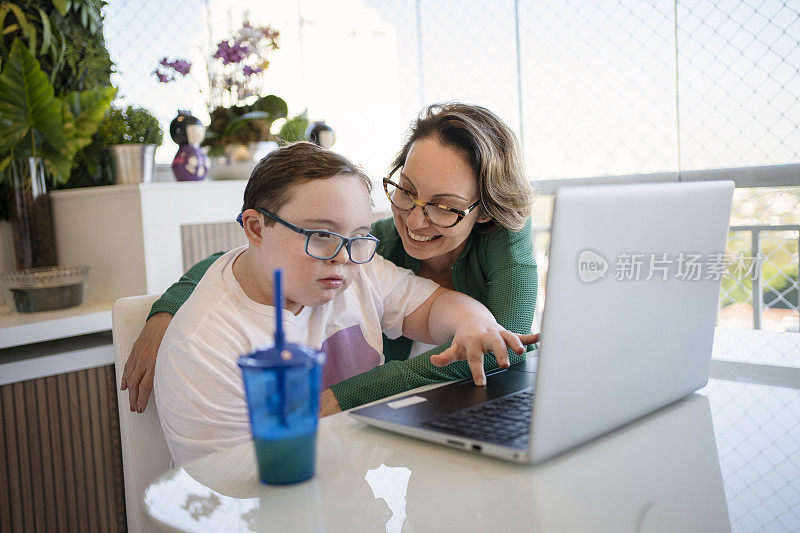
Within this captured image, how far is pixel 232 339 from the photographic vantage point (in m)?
1.06

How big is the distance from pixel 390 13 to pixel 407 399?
3.24m

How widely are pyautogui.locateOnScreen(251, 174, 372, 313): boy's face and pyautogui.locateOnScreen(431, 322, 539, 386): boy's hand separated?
0.21 metres

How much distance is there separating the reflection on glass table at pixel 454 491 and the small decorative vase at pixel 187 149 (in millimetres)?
1781

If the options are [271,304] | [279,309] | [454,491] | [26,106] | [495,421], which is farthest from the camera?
[26,106]

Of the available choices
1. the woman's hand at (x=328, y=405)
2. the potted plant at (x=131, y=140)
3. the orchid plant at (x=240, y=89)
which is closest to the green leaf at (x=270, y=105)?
the orchid plant at (x=240, y=89)

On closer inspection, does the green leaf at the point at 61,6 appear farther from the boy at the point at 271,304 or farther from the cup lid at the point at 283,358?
the cup lid at the point at 283,358

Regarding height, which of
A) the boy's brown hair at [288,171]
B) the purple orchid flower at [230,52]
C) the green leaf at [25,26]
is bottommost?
the boy's brown hair at [288,171]

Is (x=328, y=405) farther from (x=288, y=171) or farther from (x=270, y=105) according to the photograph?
(x=270, y=105)

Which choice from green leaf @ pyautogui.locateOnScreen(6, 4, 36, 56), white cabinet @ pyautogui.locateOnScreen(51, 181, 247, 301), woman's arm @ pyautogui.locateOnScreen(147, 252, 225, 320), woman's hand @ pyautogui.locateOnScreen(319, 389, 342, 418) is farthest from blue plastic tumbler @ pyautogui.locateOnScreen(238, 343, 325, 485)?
green leaf @ pyautogui.locateOnScreen(6, 4, 36, 56)

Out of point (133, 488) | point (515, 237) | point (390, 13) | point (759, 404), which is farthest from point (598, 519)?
point (390, 13)

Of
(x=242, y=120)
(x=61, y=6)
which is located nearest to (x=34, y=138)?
(x=61, y=6)

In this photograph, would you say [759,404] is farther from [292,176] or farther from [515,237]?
[292,176]

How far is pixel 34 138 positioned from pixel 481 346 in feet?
5.83

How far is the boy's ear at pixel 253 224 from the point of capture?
3.71 ft
